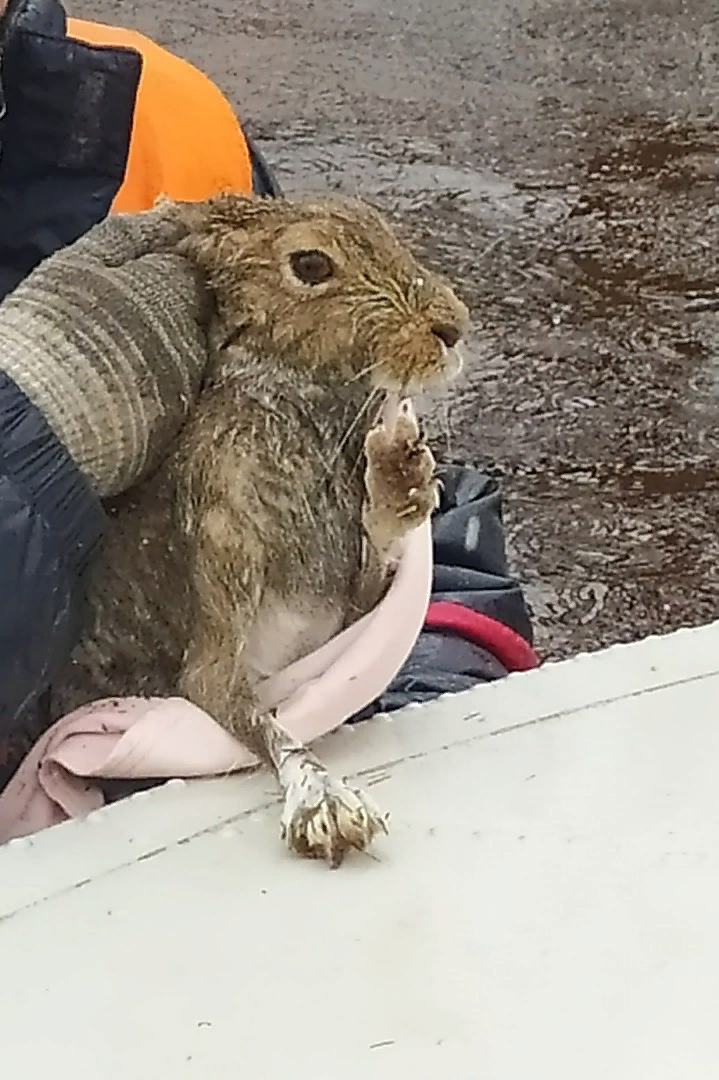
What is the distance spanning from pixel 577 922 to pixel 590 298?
177cm

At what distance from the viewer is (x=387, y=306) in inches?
31.7

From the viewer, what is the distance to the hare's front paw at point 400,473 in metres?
→ 0.82

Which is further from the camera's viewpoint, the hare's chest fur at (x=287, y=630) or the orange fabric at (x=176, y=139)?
the orange fabric at (x=176, y=139)

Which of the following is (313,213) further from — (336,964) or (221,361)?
(336,964)

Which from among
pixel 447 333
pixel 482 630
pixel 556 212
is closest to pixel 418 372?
pixel 447 333

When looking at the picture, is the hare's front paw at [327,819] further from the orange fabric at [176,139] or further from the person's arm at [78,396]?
the orange fabric at [176,139]

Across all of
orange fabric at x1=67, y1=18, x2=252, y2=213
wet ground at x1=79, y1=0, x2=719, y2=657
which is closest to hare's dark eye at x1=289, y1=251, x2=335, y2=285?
orange fabric at x1=67, y1=18, x2=252, y2=213

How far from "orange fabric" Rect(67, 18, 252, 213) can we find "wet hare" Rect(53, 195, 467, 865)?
376 millimetres

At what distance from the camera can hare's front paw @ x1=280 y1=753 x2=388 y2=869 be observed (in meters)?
0.76

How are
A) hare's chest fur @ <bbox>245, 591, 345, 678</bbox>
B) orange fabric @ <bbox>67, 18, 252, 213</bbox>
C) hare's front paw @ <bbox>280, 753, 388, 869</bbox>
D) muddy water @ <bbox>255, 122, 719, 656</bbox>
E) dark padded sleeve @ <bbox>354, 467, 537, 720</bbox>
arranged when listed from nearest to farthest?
hare's front paw @ <bbox>280, 753, 388, 869</bbox> < hare's chest fur @ <bbox>245, 591, 345, 678</bbox> < dark padded sleeve @ <bbox>354, 467, 537, 720</bbox> < orange fabric @ <bbox>67, 18, 252, 213</bbox> < muddy water @ <bbox>255, 122, 719, 656</bbox>

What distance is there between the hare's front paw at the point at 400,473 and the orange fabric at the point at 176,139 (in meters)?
0.44

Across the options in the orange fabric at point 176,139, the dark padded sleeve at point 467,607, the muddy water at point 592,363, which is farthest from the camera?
the muddy water at point 592,363

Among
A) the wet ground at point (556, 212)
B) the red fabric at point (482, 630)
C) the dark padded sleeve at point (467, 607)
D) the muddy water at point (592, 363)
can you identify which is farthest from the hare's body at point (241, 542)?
the muddy water at point (592, 363)

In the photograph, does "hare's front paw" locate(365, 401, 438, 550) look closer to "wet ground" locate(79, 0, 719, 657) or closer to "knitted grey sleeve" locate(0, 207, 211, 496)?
"knitted grey sleeve" locate(0, 207, 211, 496)
